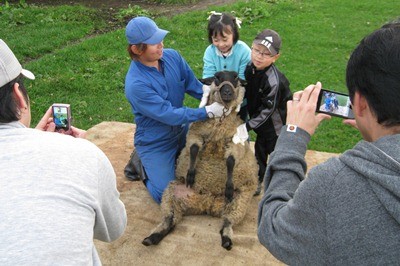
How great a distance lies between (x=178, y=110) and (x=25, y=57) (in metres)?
6.40

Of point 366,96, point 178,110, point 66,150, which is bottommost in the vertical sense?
point 178,110

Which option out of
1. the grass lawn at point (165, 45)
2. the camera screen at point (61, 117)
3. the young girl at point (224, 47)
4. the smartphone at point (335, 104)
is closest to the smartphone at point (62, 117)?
the camera screen at point (61, 117)

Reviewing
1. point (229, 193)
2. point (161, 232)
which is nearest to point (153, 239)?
point (161, 232)

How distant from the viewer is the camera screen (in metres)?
2.90

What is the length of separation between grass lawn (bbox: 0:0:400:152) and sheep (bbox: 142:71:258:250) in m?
2.41

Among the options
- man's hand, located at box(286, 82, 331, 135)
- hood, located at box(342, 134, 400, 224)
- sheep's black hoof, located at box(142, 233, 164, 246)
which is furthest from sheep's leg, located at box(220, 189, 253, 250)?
hood, located at box(342, 134, 400, 224)

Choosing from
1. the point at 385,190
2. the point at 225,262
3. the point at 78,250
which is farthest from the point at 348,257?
the point at 225,262

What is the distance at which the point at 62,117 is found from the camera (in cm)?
289

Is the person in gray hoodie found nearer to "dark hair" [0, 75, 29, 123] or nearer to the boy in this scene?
"dark hair" [0, 75, 29, 123]

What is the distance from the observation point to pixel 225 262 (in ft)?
12.0

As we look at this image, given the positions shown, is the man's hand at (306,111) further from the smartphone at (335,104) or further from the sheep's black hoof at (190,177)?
the sheep's black hoof at (190,177)

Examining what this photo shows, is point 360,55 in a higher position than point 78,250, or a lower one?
higher

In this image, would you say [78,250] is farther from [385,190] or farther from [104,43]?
[104,43]

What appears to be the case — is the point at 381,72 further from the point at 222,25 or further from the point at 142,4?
the point at 142,4
